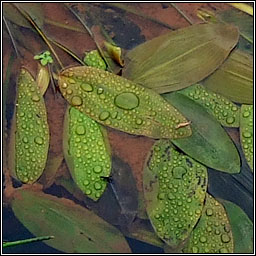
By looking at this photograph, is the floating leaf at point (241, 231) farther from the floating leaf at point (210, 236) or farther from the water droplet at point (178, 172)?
the water droplet at point (178, 172)

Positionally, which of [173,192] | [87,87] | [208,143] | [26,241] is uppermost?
[87,87]

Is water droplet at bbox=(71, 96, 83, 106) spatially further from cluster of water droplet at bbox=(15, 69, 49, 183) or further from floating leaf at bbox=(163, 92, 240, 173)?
floating leaf at bbox=(163, 92, 240, 173)

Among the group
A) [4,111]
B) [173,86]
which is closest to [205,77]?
[173,86]

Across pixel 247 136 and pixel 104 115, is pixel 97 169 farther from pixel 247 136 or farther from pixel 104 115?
pixel 247 136

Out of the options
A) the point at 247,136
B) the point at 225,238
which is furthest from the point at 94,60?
the point at 225,238

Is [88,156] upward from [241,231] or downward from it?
upward

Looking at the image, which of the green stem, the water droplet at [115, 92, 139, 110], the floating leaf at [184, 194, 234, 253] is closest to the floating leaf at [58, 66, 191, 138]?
the water droplet at [115, 92, 139, 110]

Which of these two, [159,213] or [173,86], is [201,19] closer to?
[173,86]
